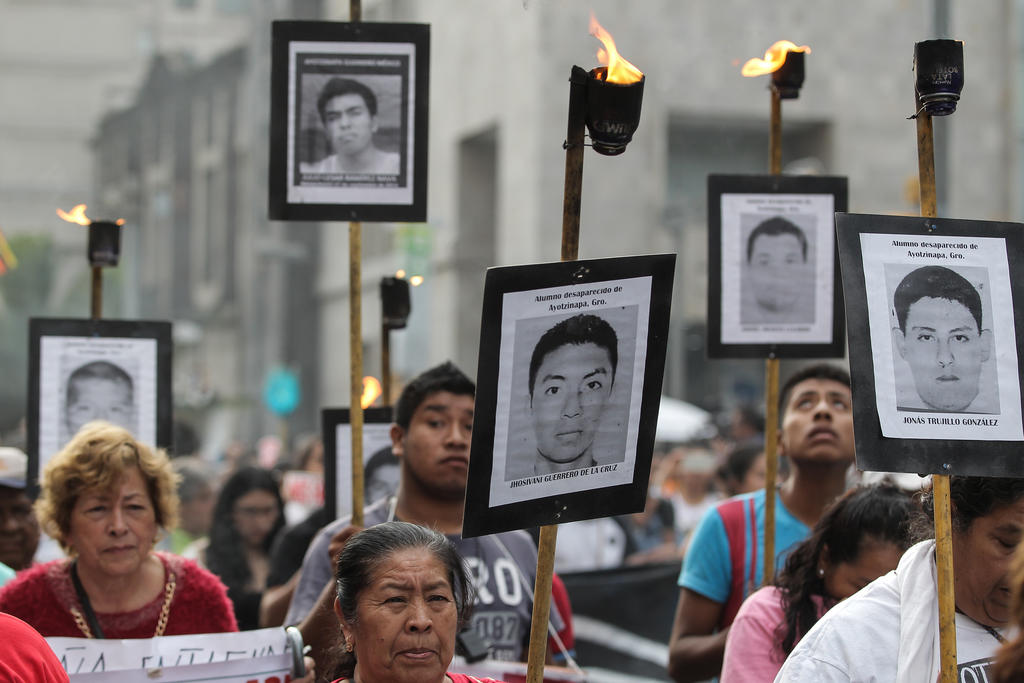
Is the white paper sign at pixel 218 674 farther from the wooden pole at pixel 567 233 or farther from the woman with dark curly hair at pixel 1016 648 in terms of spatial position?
the woman with dark curly hair at pixel 1016 648

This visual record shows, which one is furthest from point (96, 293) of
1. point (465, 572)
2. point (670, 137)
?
point (670, 137)

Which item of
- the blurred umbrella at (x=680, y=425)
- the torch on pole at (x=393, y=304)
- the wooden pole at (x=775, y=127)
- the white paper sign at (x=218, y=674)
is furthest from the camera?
the blurred umbrella at (x=680, y=425)

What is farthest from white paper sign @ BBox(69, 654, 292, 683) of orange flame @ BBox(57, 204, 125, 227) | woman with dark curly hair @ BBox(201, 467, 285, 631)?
woman with dark curly hair @ BBox(201, 467, 285, 631)

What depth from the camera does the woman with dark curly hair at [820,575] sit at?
3363 millimetres

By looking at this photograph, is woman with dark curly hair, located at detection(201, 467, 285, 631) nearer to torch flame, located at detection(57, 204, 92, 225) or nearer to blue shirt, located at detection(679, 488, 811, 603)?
torch flame, located at detection(57, 204, 92, 225)

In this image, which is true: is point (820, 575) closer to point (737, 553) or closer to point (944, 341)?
point (737, 553)

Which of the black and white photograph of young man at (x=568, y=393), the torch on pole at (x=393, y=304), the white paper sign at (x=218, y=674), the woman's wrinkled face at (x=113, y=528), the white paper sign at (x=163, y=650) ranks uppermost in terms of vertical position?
the torch on pole at (x=393, y=304)

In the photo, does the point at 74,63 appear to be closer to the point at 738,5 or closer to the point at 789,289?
the point at 738,5

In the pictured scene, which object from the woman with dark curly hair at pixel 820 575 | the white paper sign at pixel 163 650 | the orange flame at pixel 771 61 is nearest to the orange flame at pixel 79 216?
the white paper sign at pixel 163 650

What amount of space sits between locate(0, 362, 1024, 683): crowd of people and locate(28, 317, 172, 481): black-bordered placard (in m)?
0.28

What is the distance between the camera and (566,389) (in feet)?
9.26

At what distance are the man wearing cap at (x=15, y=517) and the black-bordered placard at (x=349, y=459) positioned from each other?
3.28 ft

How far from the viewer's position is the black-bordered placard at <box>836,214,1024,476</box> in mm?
2621

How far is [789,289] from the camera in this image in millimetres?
4566
